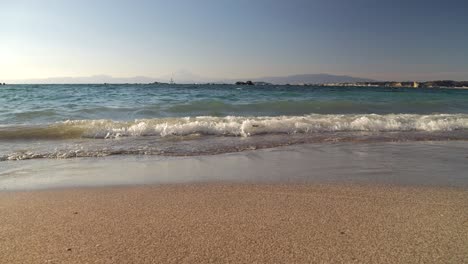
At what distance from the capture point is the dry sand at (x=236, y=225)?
243 centimetres

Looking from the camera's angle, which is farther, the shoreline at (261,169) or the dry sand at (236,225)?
the shoreline at (261,169)

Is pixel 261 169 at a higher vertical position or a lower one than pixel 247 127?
lower

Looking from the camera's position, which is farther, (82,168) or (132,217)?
(82,168)

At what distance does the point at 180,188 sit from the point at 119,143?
155 inches

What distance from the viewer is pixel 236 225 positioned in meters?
2.93

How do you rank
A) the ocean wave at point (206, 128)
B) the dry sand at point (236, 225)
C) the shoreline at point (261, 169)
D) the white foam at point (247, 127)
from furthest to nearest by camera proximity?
the white foam at point (247, 127) → the ocean wave at point (206, 128) → the shoreline at point (261, 169) → the dry sand at point (236, 225)

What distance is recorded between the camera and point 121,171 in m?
5.11

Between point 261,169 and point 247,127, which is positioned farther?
point 247,127

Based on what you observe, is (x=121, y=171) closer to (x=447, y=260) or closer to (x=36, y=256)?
(x=36, y=256)

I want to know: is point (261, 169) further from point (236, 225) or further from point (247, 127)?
point (247, 127)

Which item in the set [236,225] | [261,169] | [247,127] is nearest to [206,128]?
[247,127]

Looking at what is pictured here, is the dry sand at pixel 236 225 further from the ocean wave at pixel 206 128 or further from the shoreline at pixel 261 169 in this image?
the ocean wave at pixel 206 128


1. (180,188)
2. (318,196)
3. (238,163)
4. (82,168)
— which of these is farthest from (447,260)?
(82,168)

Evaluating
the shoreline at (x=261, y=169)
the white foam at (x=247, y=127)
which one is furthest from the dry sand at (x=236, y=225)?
the white foam at (x=247, y=127)
